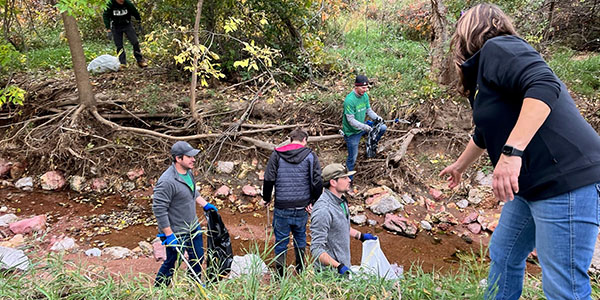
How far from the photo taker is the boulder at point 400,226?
4965mm

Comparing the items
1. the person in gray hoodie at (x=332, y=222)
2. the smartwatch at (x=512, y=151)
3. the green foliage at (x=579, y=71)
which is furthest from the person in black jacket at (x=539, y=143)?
the green foliage at (x=579, y=71)

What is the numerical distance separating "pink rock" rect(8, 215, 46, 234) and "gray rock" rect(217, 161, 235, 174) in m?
2.66

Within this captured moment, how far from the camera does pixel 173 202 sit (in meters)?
3.35

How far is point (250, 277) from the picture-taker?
1.98m

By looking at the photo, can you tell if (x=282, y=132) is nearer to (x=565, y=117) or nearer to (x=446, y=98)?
(x=446, y=98)

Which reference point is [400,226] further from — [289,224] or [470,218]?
[289,224]

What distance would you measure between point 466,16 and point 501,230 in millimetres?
1109

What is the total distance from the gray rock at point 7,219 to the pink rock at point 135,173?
66.3 inches

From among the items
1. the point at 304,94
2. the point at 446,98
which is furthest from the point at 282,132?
the point at 446,98

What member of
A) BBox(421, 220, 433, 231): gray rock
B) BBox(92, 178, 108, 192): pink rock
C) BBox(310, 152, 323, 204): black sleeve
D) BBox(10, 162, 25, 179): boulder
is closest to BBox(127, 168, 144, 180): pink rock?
BBox(92, 178, 108, 192): pink rock

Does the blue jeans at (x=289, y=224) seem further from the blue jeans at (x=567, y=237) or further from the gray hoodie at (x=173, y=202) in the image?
the blue jeans at (x=567, y=237)

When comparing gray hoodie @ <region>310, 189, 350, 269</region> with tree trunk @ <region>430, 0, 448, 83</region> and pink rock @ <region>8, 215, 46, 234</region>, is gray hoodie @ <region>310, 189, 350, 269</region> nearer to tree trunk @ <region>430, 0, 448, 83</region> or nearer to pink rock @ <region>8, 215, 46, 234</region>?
pink rock @ <region>8, 215, 46, 234</region>

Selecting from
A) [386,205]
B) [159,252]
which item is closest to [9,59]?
[159,252]

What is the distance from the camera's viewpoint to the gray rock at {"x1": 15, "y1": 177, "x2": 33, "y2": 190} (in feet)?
20.0
